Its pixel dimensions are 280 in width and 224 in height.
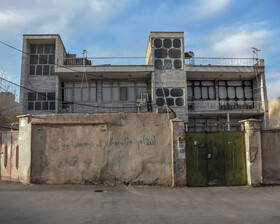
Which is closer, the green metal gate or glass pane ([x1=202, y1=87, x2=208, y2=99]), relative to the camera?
the green metal gate

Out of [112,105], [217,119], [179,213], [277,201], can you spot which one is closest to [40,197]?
[179,213]

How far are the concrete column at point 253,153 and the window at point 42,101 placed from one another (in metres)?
14.5

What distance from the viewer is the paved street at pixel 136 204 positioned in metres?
4.87

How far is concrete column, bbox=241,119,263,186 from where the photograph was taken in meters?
8.34

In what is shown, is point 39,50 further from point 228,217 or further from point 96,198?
point 228,217

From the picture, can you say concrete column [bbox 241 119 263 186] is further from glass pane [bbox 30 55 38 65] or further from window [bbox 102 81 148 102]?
glass pane [bbox 30 55 38 65]

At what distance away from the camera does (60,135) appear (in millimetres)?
8812

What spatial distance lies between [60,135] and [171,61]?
1202 centimetres

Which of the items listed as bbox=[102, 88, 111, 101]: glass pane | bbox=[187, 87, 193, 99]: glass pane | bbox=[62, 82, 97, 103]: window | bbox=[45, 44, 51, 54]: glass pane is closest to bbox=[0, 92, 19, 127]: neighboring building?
bbox=[62, 82, 97, 103]: window

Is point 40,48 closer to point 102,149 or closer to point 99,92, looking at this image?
point 99,92

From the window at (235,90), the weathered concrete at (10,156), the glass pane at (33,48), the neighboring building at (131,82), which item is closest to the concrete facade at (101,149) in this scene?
the weathered concrete at (10,156)

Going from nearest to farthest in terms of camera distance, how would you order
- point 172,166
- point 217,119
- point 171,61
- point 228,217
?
point 228,217 < point 172,166 < point 171,61 < point 217,119

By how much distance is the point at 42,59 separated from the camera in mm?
19031

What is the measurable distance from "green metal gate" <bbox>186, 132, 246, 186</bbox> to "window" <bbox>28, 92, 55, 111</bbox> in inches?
518
